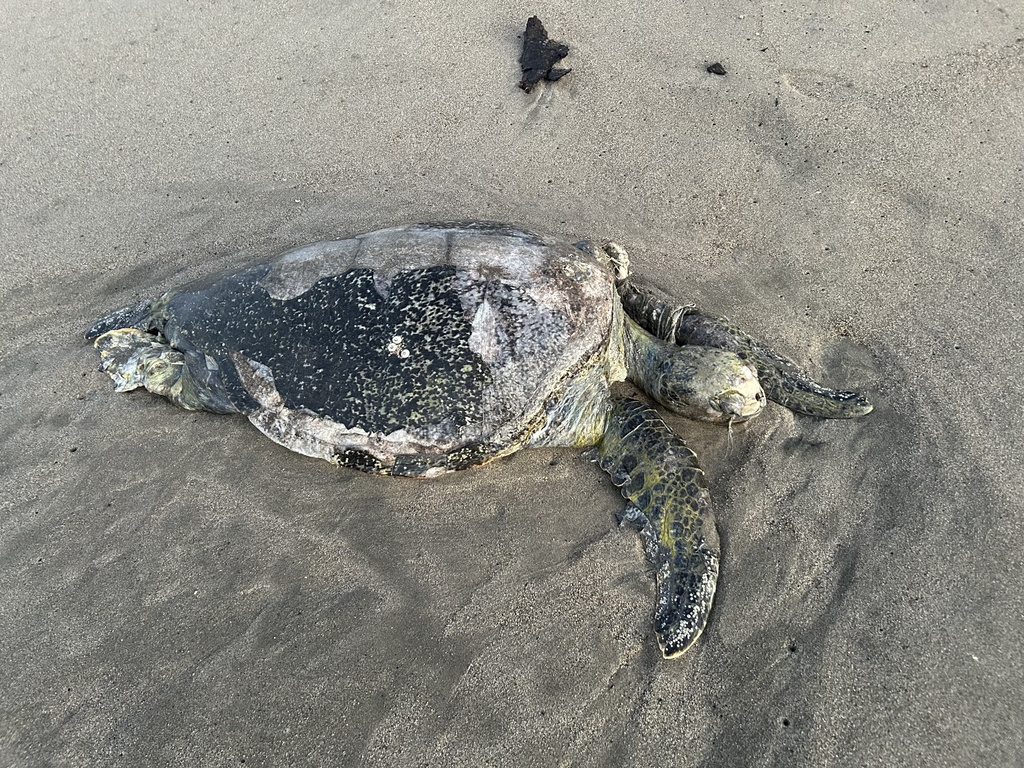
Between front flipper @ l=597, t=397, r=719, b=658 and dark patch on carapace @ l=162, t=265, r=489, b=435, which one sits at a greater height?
dark patch on carapace @ l=162, t=265, r=489, b=435

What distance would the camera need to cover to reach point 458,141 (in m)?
4.07

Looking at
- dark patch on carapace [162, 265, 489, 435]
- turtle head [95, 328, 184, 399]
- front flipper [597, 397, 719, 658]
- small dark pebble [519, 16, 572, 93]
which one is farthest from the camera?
small dark pebble [519, 16, 572, 93]

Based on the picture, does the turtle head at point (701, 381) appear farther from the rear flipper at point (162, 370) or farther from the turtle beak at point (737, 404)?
the rear flipper at point (162, 370)

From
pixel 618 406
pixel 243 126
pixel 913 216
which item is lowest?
pixel 618 406

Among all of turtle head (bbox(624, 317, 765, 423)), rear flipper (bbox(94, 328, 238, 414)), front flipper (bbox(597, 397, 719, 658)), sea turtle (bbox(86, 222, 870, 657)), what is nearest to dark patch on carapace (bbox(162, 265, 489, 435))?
sea turtle (bbox(86, 222, 870, 657))

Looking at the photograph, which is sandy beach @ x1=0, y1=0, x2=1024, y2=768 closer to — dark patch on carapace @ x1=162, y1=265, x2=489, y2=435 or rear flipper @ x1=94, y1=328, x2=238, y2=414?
rear flipper @ x1=94, y1=328, x2=238, y2=414

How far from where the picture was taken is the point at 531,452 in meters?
2.80

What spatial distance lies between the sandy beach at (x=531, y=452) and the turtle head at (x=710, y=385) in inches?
8.4

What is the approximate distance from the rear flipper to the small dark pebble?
9.71 ft

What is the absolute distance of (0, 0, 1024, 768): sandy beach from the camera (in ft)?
6.88

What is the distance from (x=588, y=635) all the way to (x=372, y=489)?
1126 millimetres

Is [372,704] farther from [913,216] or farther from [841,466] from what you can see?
[913,216]

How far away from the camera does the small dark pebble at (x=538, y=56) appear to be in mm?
4255

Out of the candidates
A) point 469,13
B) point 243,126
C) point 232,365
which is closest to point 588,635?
point 232,365
